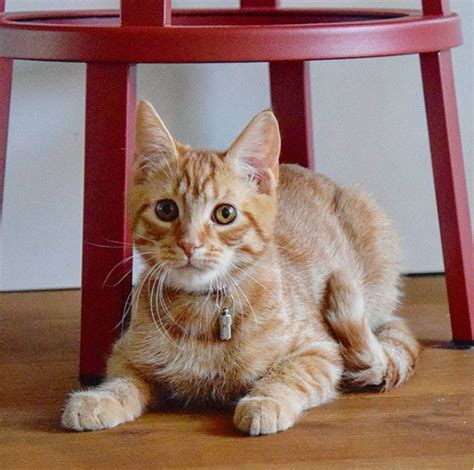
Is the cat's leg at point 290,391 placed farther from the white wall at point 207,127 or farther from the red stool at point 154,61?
the white wall at point 207,127

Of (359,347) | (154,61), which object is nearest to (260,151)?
(154,61)

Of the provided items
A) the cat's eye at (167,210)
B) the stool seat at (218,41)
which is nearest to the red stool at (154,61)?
the stool seat at (218,41)

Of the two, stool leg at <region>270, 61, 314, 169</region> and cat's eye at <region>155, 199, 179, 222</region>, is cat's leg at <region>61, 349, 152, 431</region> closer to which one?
cat's eye at <region>155, 199, 179, 222</region>

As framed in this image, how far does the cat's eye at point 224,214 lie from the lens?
140 centimetres

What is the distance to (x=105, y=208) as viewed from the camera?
1517 millimetres

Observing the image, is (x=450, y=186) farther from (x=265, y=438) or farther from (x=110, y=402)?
(x=110, y=402)

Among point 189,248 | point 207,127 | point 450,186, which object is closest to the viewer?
point 189,248

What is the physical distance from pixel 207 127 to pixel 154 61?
701 mm

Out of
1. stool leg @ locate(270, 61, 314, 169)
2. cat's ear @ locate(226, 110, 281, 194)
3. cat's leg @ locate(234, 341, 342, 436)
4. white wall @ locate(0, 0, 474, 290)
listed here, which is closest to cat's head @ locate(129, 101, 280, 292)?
cat's ear @ locate(226, 110, 281, 194)

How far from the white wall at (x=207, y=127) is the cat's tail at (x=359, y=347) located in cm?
59

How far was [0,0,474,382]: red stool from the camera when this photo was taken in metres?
1.42

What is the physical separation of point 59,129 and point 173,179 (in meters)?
0.72

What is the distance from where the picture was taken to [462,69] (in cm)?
213

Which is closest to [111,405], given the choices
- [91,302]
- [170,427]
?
[170,427]
